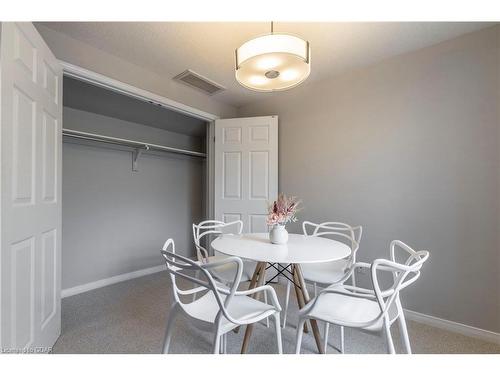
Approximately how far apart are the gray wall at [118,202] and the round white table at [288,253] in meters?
1.87

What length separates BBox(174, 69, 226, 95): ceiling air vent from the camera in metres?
2.57

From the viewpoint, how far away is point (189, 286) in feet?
9.62

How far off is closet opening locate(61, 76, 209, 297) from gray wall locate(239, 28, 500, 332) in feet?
6.46

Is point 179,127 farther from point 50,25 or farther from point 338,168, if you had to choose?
point 338,168

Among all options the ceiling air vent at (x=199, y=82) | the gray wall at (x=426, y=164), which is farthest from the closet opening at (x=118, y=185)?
the gray wall at (x=426, y=164)

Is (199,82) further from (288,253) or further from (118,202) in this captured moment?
(288,253)

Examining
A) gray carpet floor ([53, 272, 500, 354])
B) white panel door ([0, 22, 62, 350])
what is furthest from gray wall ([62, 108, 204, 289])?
white panel door ([0, 22, 62, 350])

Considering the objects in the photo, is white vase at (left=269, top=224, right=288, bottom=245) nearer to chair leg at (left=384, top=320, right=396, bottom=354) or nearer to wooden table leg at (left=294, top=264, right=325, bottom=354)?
wooden table leg at (left=294, top=264, right=325, bottom=354)

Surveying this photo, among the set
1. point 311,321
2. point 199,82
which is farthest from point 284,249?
point 199,82

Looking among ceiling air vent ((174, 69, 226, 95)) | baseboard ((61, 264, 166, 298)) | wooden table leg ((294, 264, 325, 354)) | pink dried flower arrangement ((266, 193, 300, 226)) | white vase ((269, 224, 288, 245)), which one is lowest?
baseboard ((61, 264, 166, 298))

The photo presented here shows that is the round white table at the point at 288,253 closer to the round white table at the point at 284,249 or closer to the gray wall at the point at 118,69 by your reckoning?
the round white table at the point at 284,249

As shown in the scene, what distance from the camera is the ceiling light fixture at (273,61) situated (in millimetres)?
1369

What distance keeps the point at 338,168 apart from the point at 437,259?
45.7 inches
